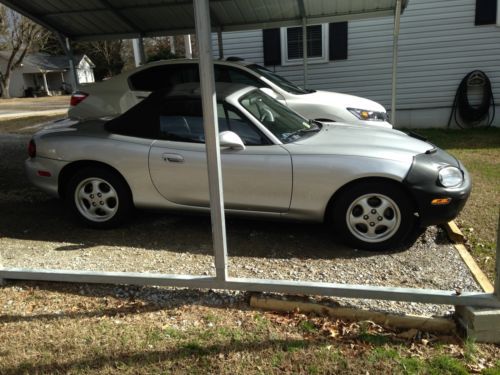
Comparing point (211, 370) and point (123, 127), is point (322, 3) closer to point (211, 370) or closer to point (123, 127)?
point (123, 127)

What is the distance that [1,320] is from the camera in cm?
335

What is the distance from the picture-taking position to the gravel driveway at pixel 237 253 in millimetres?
3912

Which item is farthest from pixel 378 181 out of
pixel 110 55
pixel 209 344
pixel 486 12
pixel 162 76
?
pixel 110 55

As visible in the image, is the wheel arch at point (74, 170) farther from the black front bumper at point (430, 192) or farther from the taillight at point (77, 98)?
the taillight at point (77, 98)

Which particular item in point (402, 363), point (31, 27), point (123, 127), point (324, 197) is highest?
point (31, 27)

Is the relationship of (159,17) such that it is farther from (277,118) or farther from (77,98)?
(277,118)

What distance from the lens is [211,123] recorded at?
3.06 m

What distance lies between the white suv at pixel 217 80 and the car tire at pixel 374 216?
3.36 m

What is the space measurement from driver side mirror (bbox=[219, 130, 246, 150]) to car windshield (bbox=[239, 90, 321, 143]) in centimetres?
43

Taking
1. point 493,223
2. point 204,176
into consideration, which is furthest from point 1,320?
point 493,223

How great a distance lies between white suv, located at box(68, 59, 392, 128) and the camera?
7500 millimetres

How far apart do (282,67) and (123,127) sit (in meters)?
8.27

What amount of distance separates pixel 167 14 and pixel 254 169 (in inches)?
234

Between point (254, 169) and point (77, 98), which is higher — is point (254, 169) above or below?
below
